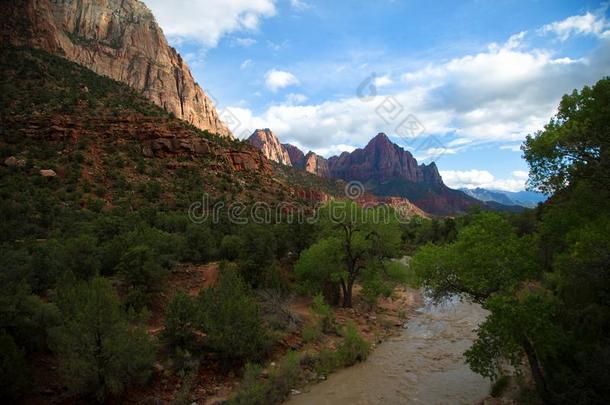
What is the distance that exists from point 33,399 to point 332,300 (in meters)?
15.7

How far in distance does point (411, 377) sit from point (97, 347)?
10.7 metres

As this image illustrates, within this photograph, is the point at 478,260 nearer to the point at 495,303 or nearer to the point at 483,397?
the point at 495,303

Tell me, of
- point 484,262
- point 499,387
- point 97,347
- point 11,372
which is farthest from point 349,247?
point 11,372

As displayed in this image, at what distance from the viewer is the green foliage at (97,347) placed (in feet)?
30.9

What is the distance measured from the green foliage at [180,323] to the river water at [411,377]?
430 cm

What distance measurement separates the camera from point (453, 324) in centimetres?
2062

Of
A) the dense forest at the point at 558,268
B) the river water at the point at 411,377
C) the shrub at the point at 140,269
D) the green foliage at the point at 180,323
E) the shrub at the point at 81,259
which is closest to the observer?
the dense forest at the point at 558,268

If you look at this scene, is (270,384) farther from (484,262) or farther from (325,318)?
(484,262)

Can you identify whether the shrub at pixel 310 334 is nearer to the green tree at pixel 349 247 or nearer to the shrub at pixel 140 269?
the green tree at pixel 349 247

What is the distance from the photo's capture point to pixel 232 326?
12.6 metres

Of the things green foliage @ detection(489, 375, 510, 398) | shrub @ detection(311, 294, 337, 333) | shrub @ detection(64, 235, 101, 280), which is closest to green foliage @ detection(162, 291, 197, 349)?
shrub @ detection(64, 235, 101, 280)

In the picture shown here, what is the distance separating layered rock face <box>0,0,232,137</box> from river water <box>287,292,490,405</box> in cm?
8975

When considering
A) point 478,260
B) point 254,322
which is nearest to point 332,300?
point 254,322

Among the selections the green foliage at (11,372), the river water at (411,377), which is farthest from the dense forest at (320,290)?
the river water at (411,377)
